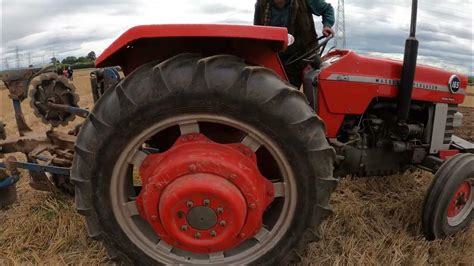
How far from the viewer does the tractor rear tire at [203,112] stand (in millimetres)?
1812

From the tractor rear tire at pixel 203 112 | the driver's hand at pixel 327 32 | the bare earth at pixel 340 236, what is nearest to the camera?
the tractor rear tire at pixel 203 112

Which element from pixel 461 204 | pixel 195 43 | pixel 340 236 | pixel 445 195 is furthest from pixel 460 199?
pixel 195 43

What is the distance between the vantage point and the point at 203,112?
1.84 m

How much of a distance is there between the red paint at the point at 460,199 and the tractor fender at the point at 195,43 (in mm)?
1470

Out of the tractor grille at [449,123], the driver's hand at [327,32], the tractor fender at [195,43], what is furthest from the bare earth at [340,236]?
the driver's hand at [327,32]

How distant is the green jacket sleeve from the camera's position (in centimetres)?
309

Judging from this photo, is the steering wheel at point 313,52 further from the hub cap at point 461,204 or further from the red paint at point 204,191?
the hub cap at point 461,204

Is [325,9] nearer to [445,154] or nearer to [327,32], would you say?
[327,32]

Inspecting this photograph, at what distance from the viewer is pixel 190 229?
195cm

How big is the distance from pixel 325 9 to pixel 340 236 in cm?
161

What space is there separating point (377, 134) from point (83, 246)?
6.58 ft

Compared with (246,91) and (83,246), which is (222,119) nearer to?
(246,91)

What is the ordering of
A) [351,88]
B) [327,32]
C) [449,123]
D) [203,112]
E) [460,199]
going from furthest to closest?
1. [449,123]
2. [327,32]
3. [460,199]
4. [351,88]
5. [203,112]

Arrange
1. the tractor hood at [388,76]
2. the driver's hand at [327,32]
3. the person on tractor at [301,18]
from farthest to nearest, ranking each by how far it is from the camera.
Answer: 1. the person on tractor at [301,18]
2. the driver's hand at [327,32]
3. the tractor hood at [388,76]
